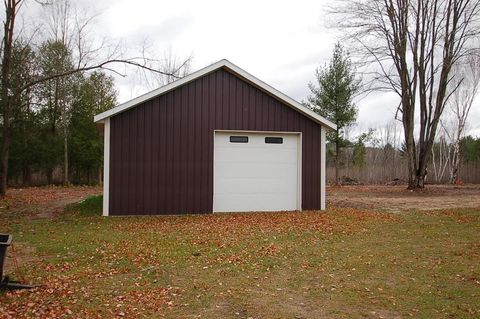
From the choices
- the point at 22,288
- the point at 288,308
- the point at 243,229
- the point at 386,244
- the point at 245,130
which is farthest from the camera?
the point at 245,130

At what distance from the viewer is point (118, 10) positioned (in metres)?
12.4

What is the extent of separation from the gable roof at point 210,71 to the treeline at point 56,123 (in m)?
13.6

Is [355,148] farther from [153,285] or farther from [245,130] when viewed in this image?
[153,285]

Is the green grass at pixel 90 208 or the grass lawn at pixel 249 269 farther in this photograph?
the green grass at pixel 90 208

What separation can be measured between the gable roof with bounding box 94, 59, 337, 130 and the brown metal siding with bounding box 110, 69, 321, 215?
201 millimetres

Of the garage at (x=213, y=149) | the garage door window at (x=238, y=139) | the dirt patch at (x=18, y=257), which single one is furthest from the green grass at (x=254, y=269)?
the garage door window at (x=238, y=139)

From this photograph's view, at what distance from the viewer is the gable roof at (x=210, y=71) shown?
11.2 metres

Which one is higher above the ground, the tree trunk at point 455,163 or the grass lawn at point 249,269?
the tree trunk at point 455,163

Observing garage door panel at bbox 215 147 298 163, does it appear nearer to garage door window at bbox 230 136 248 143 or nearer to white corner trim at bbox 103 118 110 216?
garage door window at bbox 230 136 248 143

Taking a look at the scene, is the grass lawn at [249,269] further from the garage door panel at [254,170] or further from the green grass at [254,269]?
the garage door panel at [254,170]

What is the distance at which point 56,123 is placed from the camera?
1039 inches

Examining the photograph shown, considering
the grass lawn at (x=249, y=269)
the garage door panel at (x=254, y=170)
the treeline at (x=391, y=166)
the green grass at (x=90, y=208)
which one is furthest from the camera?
the treeline at (x=391, y=166)

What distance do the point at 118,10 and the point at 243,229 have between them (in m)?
7.74

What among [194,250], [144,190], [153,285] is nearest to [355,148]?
[144,190]
